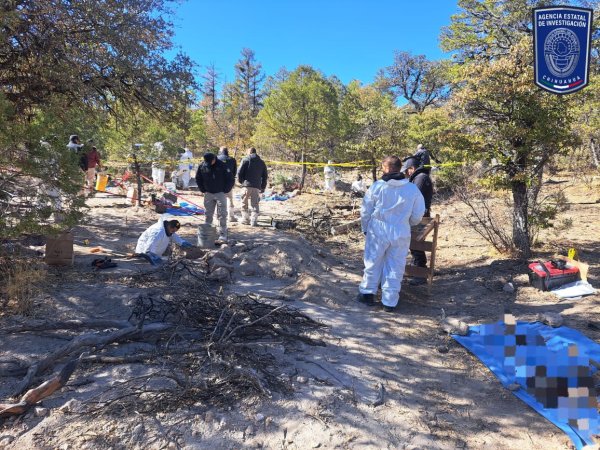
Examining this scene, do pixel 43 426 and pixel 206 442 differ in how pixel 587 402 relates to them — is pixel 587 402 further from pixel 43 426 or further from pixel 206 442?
pixel 43 426

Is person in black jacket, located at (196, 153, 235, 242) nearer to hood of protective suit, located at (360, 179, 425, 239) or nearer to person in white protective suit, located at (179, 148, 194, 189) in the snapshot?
hood of protective suit, located at (360, 179, 425, 239)

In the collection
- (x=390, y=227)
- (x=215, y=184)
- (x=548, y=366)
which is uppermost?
(x=215, y=184)

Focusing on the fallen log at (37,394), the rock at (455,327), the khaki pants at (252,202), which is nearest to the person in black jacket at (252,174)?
the khaki pants at (252,202)

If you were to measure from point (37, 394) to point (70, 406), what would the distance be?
0.83ft

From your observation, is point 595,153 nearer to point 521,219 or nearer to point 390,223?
point 521,219

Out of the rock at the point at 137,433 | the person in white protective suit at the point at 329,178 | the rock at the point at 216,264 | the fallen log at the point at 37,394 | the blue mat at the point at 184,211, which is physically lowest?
the rock at the point at 137,433

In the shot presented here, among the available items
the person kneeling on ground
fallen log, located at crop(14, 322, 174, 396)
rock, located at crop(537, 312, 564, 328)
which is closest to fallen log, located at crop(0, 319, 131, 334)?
fallen log, located at crop(14, 322, 174, 396)

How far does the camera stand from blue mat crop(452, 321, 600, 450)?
3.02 meters

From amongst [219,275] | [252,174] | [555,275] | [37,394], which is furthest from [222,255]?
[555,275]

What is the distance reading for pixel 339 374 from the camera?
→ 354cm

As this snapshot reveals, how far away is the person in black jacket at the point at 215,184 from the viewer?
7816 millimetres

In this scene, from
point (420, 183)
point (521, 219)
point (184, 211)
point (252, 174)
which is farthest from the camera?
point (184, 211)

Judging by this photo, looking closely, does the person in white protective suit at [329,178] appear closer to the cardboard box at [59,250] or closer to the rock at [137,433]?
the cardboard box at [59,250]

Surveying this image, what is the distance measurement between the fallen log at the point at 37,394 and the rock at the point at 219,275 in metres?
2.71
